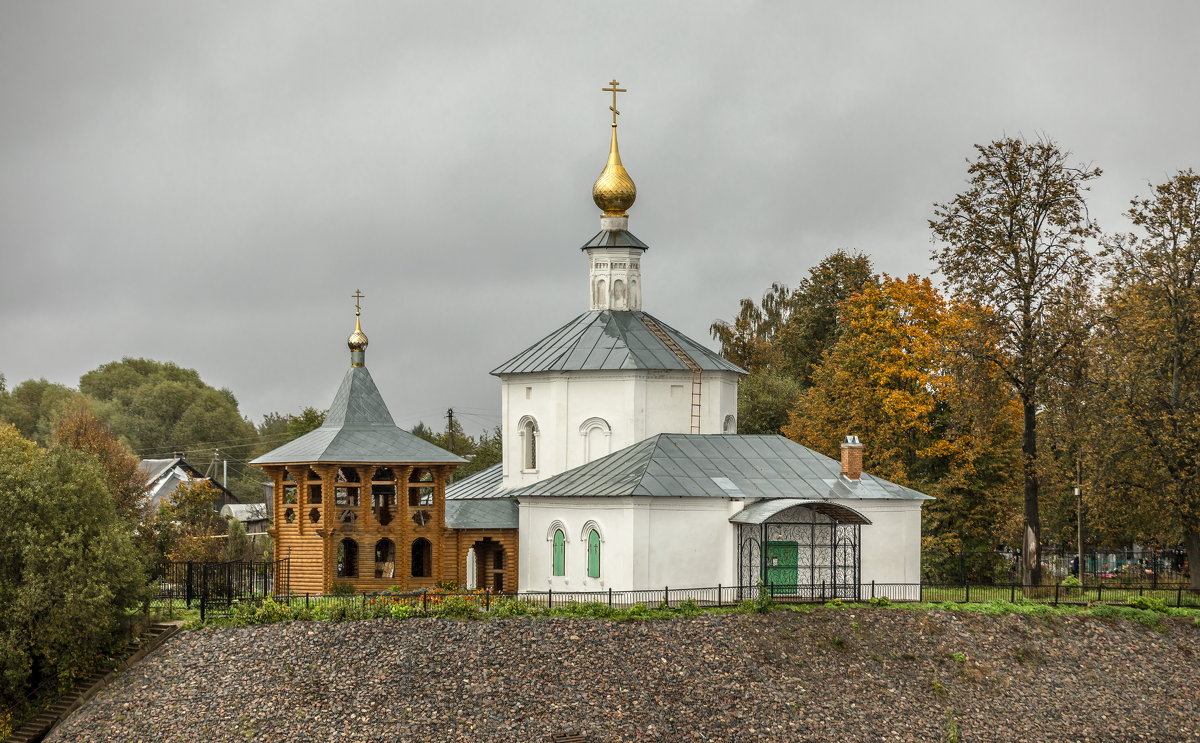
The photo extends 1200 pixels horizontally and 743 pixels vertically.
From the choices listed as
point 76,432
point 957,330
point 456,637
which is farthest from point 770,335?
point 456,637

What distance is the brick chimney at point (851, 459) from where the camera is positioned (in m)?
38.6

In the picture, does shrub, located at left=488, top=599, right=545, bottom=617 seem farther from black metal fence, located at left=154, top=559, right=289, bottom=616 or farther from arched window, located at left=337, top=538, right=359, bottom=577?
arched window, located at left=337, top=538, right=359, bottom=577

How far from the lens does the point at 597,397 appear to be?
1593 inches

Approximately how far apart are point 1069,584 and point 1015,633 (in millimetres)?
5000

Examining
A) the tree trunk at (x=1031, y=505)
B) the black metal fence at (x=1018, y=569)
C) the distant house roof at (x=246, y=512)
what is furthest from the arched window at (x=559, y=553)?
the distant house roof at (x=246, y=512)

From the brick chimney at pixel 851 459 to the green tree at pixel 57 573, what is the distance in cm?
1717

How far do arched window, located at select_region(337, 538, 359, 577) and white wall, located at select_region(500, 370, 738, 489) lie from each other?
4599 millimetres

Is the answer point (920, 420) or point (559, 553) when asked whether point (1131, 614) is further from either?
point (559, 553)

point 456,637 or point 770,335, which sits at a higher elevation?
point 770,335

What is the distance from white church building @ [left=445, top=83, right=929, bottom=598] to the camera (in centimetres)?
3584

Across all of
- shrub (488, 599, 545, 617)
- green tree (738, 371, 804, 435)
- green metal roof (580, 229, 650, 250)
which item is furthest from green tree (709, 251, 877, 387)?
shrub (488, 599, 545, 617)

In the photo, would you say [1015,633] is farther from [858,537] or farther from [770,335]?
[770,335]

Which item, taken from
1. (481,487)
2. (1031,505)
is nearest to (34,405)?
(481,487)

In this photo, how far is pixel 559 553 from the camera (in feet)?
123
